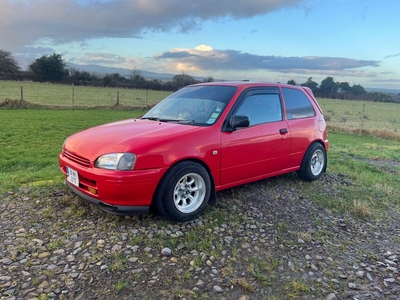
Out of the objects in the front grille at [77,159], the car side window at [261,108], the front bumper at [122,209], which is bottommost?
the front bumper at [122,209]

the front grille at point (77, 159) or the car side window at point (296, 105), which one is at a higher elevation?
the car side window at point (296, 105)

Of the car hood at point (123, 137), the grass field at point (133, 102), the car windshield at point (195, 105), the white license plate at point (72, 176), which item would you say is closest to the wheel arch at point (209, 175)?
the car hood at point (123, 137)

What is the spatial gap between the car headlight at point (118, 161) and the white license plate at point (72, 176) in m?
0.49

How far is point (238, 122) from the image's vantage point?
4.31 m

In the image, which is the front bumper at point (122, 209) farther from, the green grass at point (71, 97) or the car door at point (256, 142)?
the green grass at point (71, 97)

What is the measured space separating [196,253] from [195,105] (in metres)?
2.24

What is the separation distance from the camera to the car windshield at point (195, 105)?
4.49m

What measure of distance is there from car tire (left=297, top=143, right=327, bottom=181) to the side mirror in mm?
1860

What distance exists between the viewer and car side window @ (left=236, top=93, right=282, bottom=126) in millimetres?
4734

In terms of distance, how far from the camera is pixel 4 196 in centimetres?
472

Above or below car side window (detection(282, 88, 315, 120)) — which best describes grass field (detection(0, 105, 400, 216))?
below

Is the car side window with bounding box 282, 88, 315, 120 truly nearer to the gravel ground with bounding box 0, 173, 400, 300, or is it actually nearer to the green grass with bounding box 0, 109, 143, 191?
the gravel ground with bounding box 0, 173, 400, 300

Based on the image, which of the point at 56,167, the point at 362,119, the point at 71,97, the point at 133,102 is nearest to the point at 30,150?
the point at 56,167

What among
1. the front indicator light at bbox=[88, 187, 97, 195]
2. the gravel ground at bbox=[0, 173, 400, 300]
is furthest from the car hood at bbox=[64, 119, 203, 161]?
the gravel ground at bbox=[0, 173, 400, 300]
